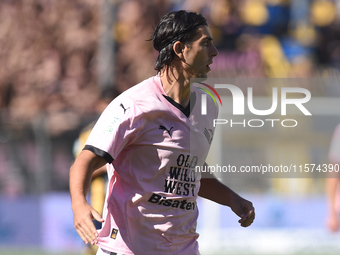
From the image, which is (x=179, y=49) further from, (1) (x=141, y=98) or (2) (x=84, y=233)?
(2) (x=84, y=233)

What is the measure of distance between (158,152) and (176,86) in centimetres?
41

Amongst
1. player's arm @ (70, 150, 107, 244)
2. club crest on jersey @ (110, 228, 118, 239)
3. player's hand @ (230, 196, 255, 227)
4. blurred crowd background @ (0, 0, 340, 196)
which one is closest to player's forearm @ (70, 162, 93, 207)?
player's arm @ (70, 150, 107, 244)

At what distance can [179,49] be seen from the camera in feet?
9.51

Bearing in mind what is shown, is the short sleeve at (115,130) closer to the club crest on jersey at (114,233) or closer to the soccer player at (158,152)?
the soccer player at (158,152)

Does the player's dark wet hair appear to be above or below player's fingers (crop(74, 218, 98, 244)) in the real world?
above

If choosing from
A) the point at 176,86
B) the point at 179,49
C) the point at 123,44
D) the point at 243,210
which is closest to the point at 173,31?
the point at 179,49

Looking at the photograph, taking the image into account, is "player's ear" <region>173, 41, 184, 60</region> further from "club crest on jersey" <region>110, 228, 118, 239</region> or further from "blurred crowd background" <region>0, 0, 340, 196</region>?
"blurred crowd background" <region>0, 0, 340, 196</region>

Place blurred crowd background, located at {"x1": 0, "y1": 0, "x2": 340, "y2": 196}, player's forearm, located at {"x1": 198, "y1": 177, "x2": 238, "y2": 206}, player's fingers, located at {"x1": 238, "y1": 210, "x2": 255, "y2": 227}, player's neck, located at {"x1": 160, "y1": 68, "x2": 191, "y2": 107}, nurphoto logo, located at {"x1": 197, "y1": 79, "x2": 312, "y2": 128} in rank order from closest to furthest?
player's neck, located at {"x1": 160, "y1": 68, "x2": 191, "y2": 107}, player's fingers, located at {"x1": 238, "y1": 210, "x2": 255, "y2": 227}, player's forearm, located at {"x1": 198, "y1": 177, "x2": 238, "y2": 206}, nurphoto logo, located at {"x1": 197, "y1": 79, "x2": 312, "y2": 128}, blurred crowd background, located at {"x1": 0, "y1": 0, "x2": 340, "y2": 196}

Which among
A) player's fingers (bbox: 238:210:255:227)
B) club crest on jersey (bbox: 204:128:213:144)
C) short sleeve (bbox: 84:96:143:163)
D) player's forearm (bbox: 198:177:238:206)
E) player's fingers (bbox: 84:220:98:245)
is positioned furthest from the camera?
player's forearm (bbox: 198:177:238:206)

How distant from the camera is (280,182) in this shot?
10.1 metres

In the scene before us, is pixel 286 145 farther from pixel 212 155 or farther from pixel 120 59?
pixel 120 59

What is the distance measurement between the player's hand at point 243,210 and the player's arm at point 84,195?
971mm

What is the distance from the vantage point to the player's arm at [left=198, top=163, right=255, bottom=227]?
3115 mm

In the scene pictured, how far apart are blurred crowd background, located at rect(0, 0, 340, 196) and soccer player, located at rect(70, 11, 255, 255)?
33.3ft
